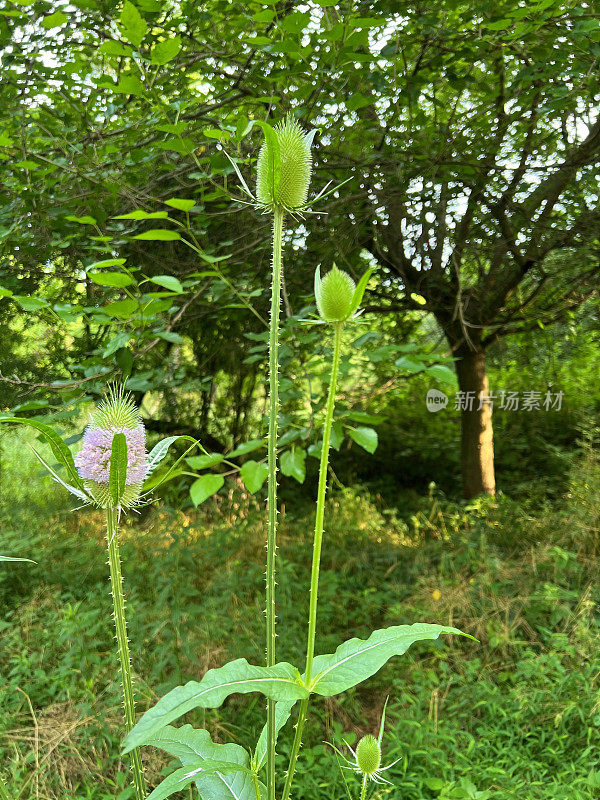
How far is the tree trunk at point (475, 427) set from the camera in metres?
4.81

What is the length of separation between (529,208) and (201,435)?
3145 mm

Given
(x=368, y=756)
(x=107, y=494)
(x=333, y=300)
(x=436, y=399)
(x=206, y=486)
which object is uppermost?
(x=333, y=300)

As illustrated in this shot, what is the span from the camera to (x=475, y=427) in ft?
16.1

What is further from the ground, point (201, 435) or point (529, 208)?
point (529, 208)

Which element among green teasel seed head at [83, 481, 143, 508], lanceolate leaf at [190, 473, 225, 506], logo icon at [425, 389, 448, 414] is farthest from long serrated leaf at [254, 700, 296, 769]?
logo icon at [425, 389, 448, 414]

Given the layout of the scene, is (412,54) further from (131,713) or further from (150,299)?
(131,713)

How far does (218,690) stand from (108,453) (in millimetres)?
306

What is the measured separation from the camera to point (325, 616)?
344 centimetres

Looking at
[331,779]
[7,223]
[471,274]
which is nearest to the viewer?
[331,779]

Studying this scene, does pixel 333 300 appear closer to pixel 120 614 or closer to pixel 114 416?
pixel 114 416

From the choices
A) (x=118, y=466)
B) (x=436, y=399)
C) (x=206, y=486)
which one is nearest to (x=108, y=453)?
(x=118, y=466)

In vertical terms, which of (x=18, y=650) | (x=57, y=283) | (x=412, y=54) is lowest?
(x=18, y=650)

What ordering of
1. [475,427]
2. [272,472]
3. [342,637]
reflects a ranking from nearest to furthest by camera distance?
[272,472] < [342,637] < [475,427]

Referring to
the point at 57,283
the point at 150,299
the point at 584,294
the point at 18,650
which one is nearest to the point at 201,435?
the point at 57,283
